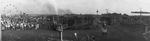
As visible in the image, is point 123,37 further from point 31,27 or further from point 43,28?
point 31,27

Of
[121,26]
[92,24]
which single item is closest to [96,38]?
[92,24]

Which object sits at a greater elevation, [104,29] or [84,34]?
[104,29]

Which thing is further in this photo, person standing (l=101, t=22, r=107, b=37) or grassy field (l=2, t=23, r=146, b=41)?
person standing (l=101, t=22, r=107, b=37)

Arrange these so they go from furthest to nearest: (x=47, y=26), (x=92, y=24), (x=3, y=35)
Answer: (x=92, y=24)
(x=47, y=26)
(x=3, y=35)

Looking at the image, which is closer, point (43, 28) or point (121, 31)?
point (43, 28)

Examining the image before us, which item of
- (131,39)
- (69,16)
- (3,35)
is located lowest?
(131,39)

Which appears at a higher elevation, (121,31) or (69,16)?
(69,16)

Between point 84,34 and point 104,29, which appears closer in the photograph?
point 84,34

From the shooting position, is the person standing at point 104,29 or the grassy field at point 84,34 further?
the person standing at point 104,29
